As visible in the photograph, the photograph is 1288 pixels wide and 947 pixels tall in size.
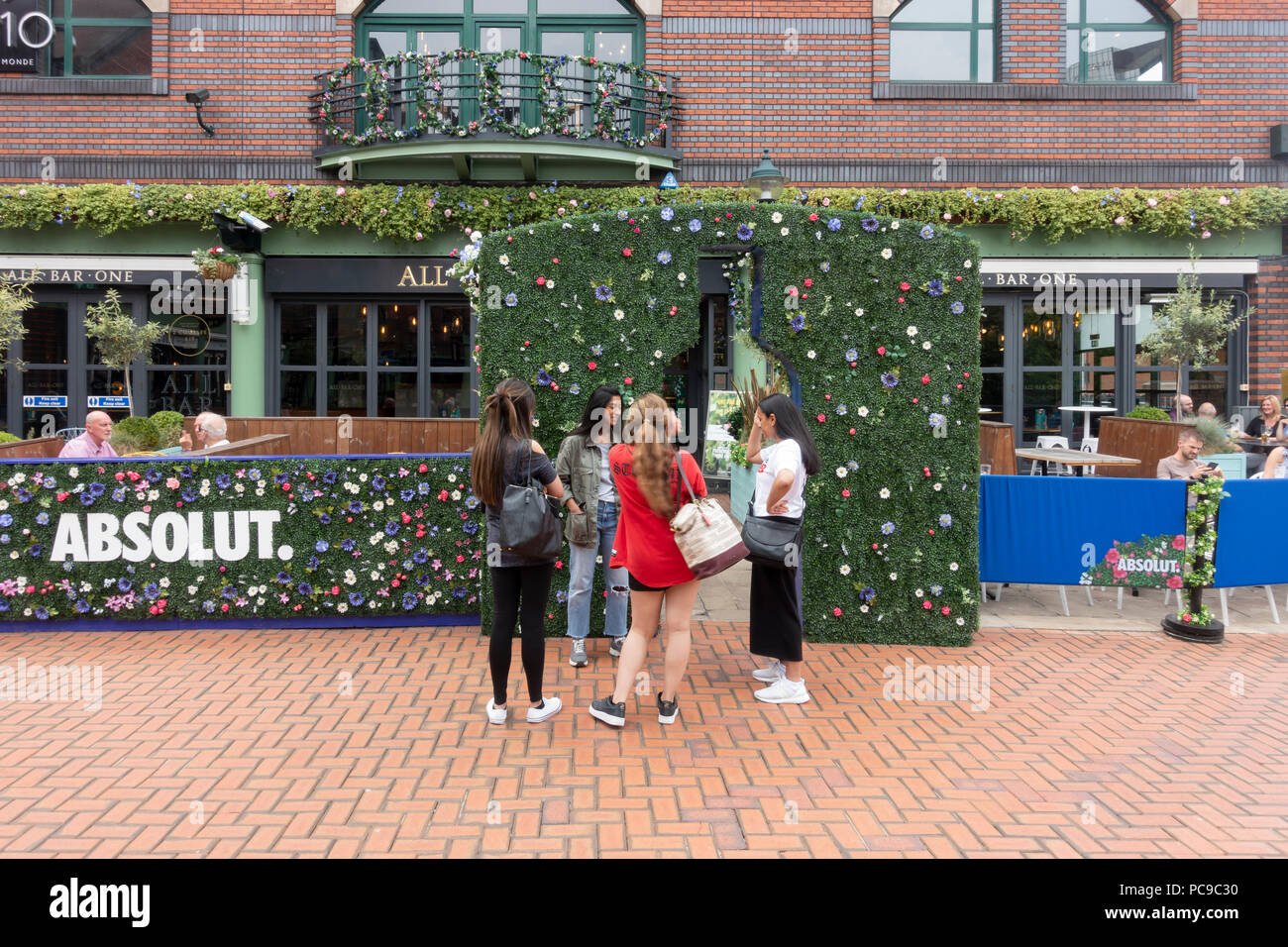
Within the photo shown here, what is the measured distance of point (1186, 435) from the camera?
7863mm

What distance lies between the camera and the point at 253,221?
1189 centimetres

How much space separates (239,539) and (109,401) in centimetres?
823

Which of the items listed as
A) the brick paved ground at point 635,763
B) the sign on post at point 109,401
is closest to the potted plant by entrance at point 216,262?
the sign on post at point 109,401

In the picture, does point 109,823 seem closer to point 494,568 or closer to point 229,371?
point 494,568

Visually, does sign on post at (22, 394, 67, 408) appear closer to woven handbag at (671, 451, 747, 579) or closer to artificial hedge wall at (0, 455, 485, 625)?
artificial hedge wall at (0, 455, 485, 625)

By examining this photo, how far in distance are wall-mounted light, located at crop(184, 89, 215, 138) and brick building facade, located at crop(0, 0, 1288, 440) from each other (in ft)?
0.69

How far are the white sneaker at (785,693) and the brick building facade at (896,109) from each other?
375 inches

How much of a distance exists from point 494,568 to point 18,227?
1230cm

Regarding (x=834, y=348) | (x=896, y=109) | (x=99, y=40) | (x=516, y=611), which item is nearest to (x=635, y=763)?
(x=516, y=611)

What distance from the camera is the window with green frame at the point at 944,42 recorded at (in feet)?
43.4

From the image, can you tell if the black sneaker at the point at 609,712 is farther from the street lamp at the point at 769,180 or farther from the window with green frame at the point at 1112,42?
the window with green frame at the point at 1112,42

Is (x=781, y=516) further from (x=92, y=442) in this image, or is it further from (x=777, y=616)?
(x=92, y=442)

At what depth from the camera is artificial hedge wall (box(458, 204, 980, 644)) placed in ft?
21.4
